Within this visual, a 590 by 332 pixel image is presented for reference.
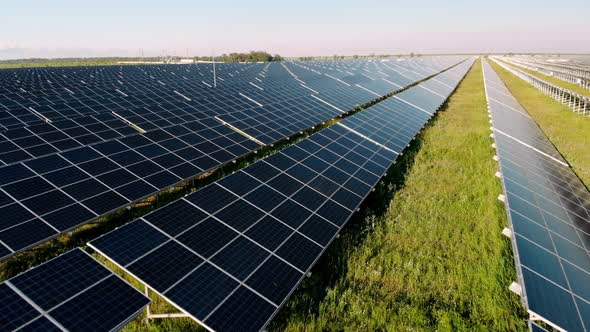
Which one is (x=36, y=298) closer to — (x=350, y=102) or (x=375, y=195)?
(x=375, y=195)

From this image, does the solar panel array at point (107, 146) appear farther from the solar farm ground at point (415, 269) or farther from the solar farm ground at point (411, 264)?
the solar farm ground at point (415, 269)

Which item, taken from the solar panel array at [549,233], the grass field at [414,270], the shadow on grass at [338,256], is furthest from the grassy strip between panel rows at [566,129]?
the shadow on grass at [338,256]

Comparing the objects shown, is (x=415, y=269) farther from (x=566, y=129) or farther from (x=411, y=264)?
(x=566, y=129)

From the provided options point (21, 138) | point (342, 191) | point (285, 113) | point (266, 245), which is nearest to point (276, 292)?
point (266, 245)

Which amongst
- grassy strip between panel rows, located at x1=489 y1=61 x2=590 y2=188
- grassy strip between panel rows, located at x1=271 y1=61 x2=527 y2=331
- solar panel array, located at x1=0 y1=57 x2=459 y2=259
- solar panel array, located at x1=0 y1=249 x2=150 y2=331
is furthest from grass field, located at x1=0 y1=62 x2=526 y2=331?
grassy strip between panel rows, located at x1=489 y1=61 x2=590 y2=188

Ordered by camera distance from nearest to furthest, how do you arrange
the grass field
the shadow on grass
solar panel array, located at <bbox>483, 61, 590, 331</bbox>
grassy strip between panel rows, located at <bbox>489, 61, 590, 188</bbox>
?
Result: solar panel array, located at <bbox>483, 61, 590, 331</bbox>
the grass field
the shadow on grass
grassy strip between panel rows, located at <bbox>489, 61, 590, 188</bbox>

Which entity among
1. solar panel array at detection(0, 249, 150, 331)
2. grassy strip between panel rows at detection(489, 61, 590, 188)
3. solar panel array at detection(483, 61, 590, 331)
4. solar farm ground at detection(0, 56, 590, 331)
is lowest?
solar farm ground at detection(0, 56, 590, 331)

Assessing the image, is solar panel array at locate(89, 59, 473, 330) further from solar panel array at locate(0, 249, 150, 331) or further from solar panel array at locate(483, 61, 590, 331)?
solar panel array at locate(483, 61, 590, 331)
